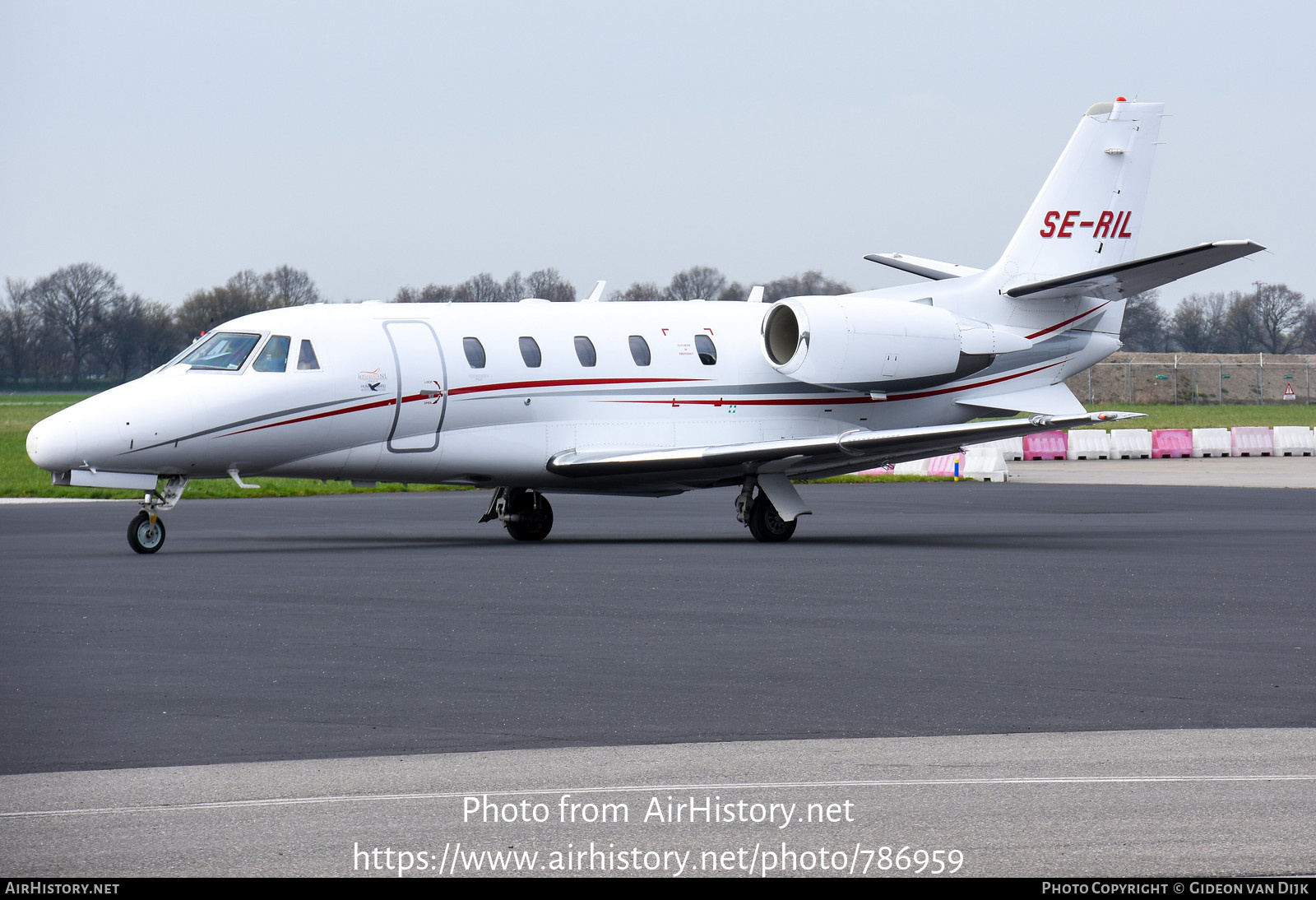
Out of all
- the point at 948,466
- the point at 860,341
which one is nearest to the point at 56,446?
the point at 860,341

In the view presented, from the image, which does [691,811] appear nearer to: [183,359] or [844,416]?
[183,359]

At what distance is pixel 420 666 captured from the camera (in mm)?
10969

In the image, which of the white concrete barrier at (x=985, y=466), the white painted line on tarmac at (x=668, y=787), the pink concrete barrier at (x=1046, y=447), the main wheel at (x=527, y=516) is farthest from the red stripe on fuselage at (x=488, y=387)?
the pink concrete barrier at (x=1046, y=447)

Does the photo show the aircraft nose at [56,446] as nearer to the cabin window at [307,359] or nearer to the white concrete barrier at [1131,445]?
the cabin window at [307,359]

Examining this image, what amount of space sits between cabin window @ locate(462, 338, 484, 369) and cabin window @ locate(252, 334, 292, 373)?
2.25m

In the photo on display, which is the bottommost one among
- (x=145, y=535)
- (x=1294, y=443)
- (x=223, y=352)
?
(x=1294, y=443)

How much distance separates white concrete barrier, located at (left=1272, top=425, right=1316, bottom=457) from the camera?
157 feet

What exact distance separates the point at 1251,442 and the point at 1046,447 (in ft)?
22.7

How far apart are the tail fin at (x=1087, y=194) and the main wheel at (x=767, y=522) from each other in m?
5.93

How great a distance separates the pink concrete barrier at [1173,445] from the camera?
46.5 m

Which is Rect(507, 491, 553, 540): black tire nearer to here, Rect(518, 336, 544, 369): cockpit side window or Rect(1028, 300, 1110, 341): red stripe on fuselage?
Rect(518, 336, 544, 369): cockpit side window

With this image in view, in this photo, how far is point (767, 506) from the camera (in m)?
21.8

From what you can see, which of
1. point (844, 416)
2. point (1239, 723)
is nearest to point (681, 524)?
point (844, 416)

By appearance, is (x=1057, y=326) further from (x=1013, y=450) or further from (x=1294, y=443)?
(x=1294, y=443)
